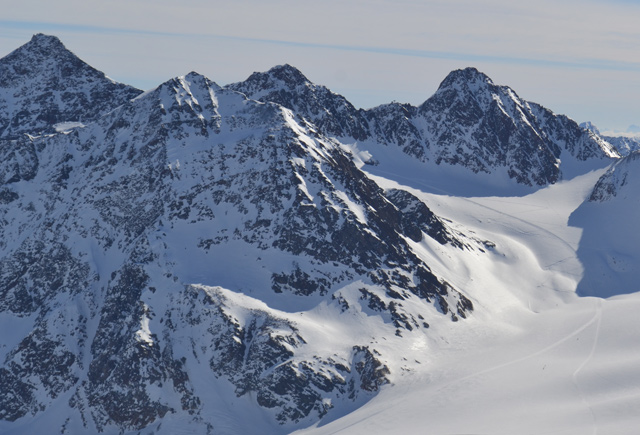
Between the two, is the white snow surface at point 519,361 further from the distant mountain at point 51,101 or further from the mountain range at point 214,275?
the distant mountain at point 51,101

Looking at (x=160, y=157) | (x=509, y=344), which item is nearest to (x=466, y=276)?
(x=509, y=344)

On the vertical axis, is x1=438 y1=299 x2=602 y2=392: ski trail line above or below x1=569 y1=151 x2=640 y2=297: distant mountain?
below

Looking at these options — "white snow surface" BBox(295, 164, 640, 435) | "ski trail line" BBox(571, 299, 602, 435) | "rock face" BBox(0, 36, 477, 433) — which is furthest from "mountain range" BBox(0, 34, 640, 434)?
"ski trail line" BBox(571, 299, 602, 435)

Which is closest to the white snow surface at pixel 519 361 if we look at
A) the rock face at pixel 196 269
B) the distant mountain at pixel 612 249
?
the distant mountain at pixel 612 249

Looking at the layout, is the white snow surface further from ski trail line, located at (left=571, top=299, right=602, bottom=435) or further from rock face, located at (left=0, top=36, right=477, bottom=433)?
rock face, located at (left=0, top=36, right=477, bottom=433)

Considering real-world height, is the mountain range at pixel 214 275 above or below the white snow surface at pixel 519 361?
above

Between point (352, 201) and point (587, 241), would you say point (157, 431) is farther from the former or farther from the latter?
point (587, 241)

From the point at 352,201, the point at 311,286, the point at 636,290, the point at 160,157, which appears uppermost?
the point at 160,157
